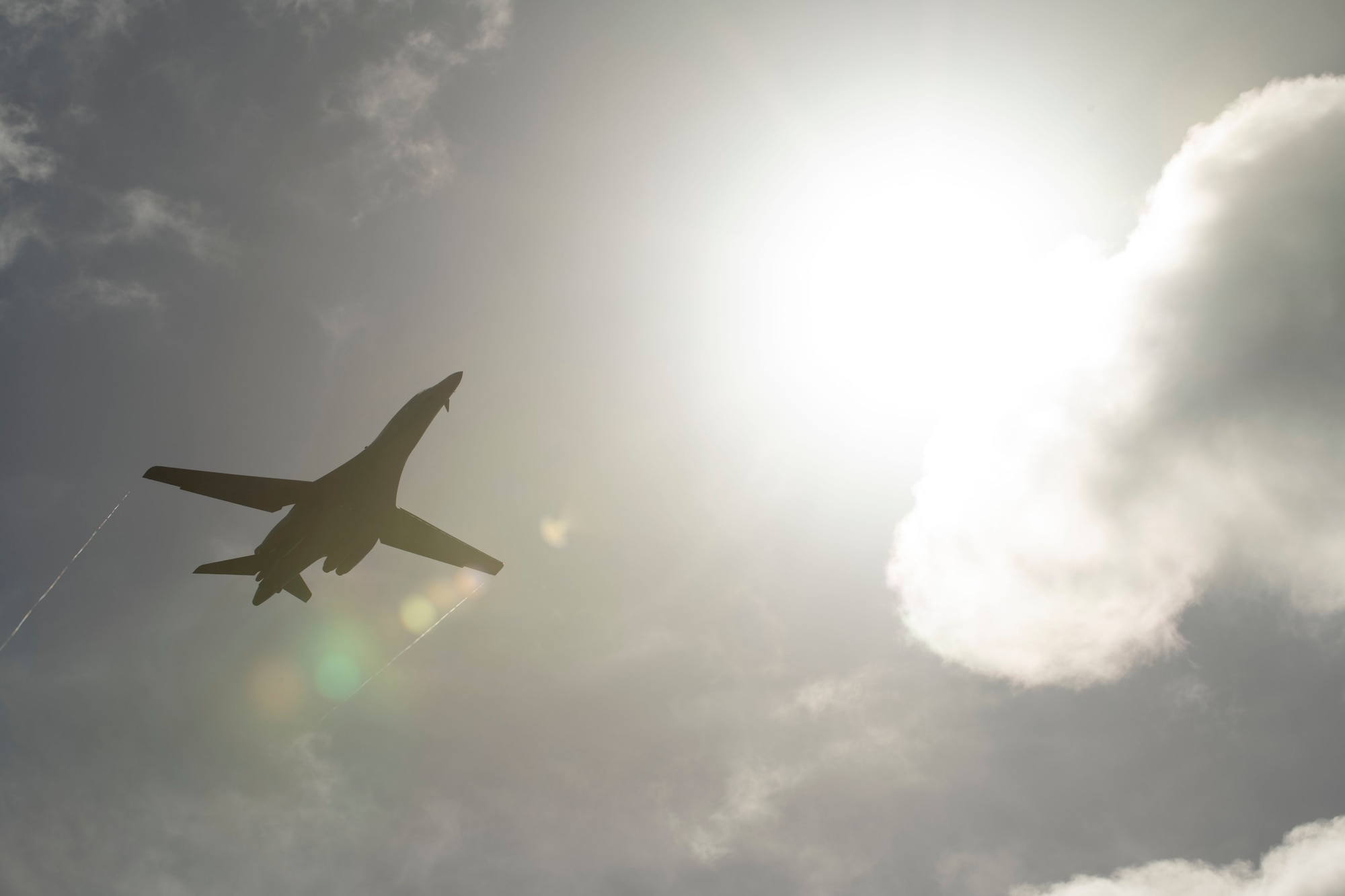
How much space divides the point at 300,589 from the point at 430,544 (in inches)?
490

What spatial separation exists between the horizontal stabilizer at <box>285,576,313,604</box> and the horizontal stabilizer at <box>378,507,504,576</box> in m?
9.01

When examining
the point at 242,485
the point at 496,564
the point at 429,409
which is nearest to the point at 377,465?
the point at 429,409

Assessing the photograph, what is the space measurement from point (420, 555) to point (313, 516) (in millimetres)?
10990

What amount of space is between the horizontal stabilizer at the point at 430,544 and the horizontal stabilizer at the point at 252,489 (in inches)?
303

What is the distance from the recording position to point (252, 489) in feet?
156

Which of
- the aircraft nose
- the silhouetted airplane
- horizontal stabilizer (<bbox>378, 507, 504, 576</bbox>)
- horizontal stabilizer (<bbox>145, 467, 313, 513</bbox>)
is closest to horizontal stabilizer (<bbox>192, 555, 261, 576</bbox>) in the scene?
the silhouetted airplane

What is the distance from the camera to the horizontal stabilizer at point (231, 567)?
50.8m

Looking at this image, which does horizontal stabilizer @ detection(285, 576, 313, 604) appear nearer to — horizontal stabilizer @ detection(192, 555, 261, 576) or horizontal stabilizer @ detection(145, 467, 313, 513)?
horizontal stabilizer @ detection(192, 555, 261, 576)

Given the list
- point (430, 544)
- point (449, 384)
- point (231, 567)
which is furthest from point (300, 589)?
point (449, 384)

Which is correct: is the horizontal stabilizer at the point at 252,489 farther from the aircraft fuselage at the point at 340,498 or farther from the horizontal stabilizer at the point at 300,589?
the horizontal stabilizer at the point at 300,589

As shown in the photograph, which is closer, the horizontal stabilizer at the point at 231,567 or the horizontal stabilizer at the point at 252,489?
the horizontal stabilizer at the point at 252,489

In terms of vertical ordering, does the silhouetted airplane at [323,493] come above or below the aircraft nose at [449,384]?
below

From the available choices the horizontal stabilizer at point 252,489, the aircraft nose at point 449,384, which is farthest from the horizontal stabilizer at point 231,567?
the aircraft nose at point 449,384

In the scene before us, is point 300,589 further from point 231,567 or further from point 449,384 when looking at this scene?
point 449,384
